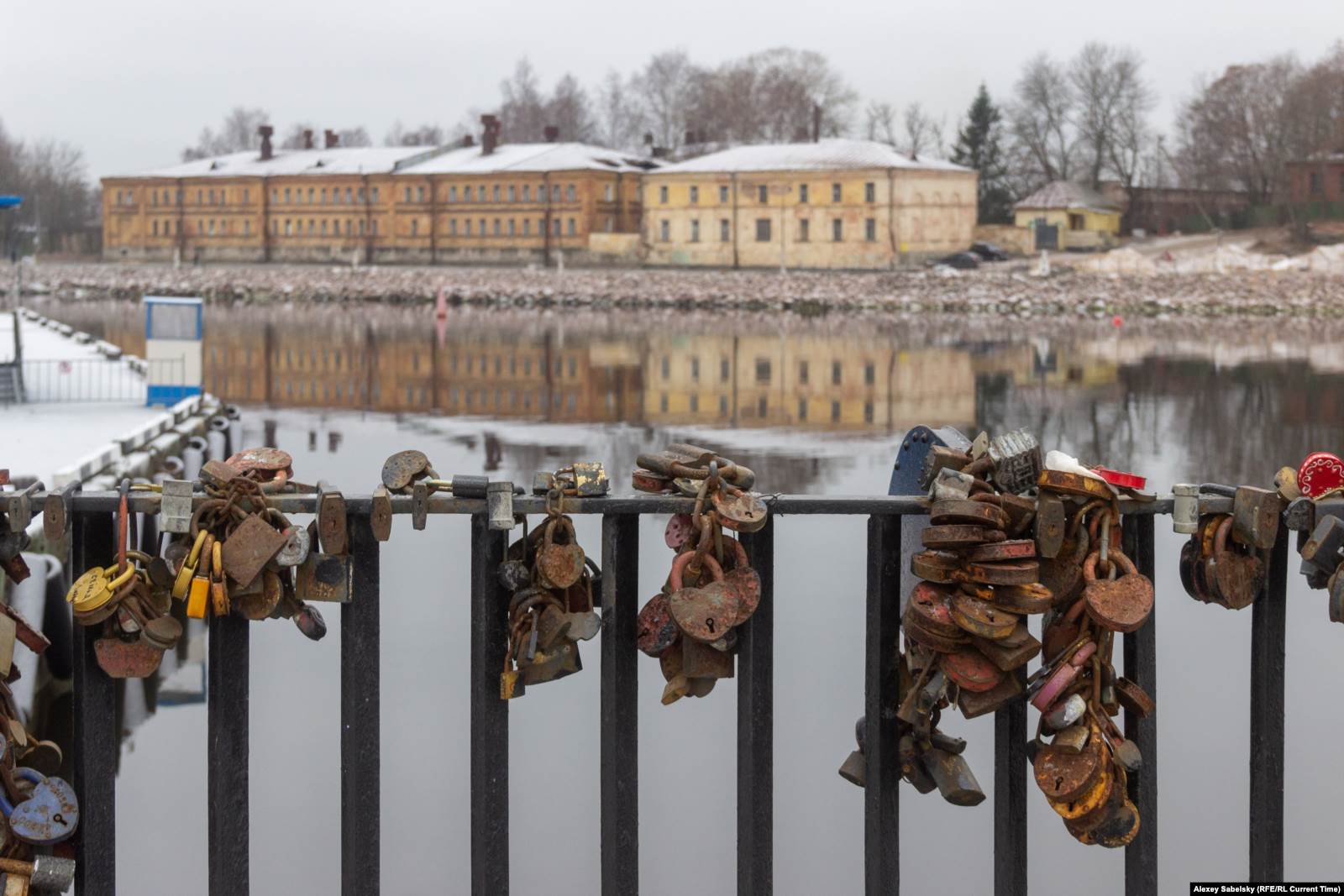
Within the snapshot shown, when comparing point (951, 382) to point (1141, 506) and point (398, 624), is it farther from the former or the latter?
point (1141, 506)

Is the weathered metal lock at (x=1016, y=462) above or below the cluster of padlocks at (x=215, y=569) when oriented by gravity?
above

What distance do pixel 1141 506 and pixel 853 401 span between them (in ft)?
101

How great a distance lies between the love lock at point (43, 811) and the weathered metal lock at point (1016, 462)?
166cm

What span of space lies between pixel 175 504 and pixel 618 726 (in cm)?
88

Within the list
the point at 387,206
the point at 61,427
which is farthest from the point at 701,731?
the point at 387,206

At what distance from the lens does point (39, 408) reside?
65.0 feet

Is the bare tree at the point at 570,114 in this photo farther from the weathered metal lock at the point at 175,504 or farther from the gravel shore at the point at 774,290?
the weathered metal lock at the point at 175,504

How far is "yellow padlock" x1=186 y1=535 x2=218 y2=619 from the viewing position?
285 cm

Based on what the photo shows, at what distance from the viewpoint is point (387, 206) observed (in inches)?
3255

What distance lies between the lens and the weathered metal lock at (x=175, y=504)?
2.86 meters

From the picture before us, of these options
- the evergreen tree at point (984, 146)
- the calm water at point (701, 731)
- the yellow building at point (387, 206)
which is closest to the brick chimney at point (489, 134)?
the yellow building at point (387, 206)

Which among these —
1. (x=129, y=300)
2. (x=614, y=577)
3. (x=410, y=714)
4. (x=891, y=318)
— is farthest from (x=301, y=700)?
(x=129, y=300)

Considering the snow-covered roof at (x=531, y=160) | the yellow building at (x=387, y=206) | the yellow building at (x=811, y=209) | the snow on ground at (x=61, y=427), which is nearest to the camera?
the snow on ground at (x=61, y=427)

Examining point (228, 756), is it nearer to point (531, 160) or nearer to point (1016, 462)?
point (1016, 462)
